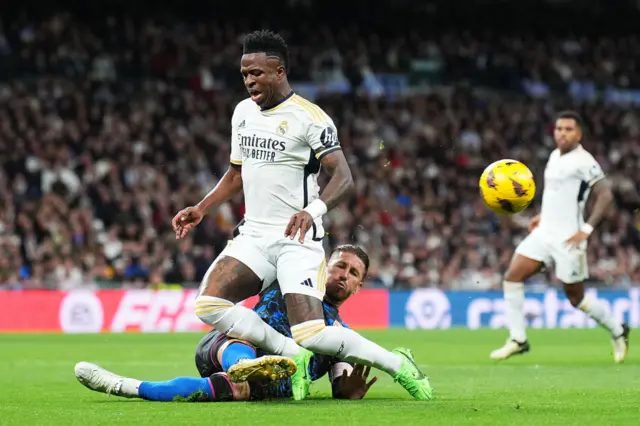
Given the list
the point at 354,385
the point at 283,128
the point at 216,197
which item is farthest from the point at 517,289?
the point at 283,128

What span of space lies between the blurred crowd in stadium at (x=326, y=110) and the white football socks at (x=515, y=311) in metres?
8.12

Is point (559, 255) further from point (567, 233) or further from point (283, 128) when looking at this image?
point (283, 128)

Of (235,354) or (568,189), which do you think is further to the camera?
(568,189)

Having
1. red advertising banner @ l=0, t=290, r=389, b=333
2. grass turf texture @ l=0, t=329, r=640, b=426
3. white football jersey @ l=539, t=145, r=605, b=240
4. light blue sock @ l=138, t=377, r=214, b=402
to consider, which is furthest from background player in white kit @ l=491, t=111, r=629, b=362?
red advertising banner @ l=0, t=290, r=389, b=333

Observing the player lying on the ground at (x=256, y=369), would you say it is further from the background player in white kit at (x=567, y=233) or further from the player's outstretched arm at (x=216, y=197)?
the background player in white kit at (x=567, y=233)

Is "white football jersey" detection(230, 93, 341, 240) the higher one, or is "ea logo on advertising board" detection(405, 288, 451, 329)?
"white football jersey" detection(230, 93, 341, 240)

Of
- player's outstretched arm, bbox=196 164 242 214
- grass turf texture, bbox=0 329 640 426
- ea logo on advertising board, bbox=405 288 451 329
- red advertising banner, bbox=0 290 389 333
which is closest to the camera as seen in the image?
grass turf texture, bbox=0 329 640 426

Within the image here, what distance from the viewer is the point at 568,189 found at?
483 inches

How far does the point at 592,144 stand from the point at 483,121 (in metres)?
2.32

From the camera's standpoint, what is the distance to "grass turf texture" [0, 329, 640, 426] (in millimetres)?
6227

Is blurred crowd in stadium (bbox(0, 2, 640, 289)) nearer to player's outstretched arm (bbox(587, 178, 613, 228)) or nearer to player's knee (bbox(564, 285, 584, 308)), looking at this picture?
player's knee (bbox(564, 285, 584, 308))

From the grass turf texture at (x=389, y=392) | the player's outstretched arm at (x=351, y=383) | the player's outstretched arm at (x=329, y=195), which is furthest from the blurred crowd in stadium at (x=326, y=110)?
the player's outstretched arm at (x=329, y=195)

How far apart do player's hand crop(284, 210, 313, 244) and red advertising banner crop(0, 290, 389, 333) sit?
1212 centimetres

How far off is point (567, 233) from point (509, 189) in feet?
10.7
